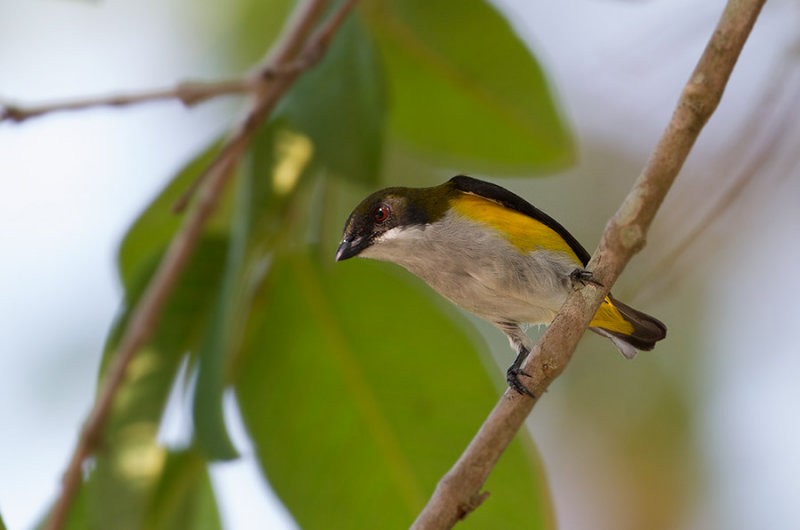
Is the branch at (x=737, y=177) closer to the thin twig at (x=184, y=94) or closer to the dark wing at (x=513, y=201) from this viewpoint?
the dark wing at (x=513, y=201)

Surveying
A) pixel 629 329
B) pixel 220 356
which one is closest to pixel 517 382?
pixel 629 329

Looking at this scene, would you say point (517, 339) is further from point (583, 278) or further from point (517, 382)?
point (583, 278)

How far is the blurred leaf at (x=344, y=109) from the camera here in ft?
8.91

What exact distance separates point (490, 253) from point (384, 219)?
27 cm

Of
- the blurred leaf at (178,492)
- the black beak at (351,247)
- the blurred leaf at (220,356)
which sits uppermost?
the black beak at (351,247)

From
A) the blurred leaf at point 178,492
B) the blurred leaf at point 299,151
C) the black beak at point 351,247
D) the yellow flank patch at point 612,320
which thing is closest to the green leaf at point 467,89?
the blurred leaf at point 299,151

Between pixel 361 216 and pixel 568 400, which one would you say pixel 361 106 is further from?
pixel 568 400

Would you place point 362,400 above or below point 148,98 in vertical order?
below

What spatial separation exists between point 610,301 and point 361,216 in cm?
58

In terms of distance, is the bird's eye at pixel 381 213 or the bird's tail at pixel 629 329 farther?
the bird's eye at pixel 381 213

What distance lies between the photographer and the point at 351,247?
239 cm

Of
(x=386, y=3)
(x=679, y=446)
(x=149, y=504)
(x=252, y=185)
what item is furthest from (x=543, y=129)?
(x=679, y=446)

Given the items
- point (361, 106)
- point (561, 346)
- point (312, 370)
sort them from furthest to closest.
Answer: point (312, 370), point (361, 106), point (561, 346)

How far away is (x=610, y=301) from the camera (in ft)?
7.43
